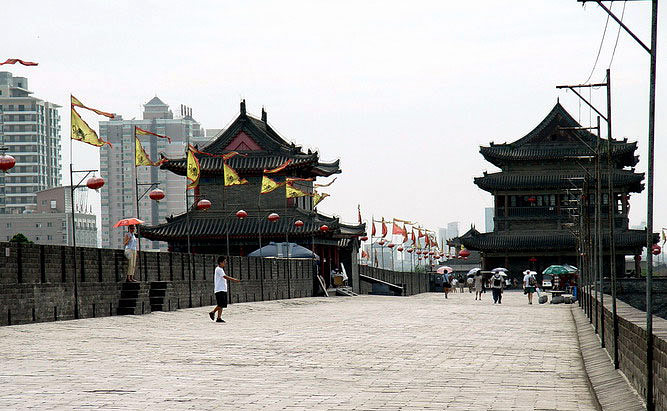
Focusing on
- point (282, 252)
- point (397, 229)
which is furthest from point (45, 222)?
point (282, 252)

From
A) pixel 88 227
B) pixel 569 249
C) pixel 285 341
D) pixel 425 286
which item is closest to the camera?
pixel 285 341

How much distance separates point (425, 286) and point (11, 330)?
69.8 metres

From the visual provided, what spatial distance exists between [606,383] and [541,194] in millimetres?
68933

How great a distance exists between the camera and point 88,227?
547ft

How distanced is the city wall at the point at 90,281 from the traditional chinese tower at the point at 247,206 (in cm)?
1980

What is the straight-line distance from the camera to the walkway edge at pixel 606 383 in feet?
32.8

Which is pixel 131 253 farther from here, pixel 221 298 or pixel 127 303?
pixel 221 298

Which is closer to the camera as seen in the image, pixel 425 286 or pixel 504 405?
pixel 504 405

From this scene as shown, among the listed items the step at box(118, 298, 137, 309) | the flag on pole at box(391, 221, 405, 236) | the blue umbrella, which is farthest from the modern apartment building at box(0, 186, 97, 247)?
the step at box(118, 298, 137, 309)

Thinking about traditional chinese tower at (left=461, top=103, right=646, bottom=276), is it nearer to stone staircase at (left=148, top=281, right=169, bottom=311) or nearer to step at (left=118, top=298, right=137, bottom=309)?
stone staircase at (left=148, top=281, right=169, bottom=311)

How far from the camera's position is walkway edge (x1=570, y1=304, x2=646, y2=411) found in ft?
32.8

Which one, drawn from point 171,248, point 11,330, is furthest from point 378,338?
point 171,248

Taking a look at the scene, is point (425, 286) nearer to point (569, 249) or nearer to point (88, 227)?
point (569, 249)

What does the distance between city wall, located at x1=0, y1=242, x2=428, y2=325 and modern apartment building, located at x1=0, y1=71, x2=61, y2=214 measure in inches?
5407
